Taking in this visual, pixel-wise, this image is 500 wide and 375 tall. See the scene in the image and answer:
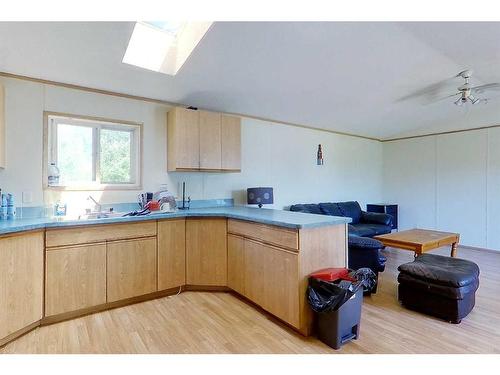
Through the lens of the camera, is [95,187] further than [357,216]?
No

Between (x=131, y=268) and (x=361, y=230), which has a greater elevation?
(x=361, y=230)

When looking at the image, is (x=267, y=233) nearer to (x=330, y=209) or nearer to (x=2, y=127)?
(x=2, y=127)

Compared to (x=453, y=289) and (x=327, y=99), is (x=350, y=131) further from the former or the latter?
(x=453, y=289)

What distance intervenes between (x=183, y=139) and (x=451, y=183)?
529 centimetres

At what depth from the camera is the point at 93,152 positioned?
3.12 m

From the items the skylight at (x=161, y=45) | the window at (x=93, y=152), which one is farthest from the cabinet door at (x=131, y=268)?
the skylight at (x=161, y=45)

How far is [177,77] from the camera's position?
297cm

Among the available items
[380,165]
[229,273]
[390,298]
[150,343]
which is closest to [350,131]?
[380,165]

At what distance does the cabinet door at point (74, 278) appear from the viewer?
92.8 inches

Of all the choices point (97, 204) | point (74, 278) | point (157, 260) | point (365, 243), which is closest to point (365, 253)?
point (365, 243)

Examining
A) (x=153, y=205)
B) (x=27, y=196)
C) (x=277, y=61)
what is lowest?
(x=153, y=205)

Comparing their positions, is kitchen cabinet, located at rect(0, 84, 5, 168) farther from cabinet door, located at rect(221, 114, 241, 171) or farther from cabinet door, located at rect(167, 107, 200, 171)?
cabinet door, located at rect(221, 114, 241, 171)

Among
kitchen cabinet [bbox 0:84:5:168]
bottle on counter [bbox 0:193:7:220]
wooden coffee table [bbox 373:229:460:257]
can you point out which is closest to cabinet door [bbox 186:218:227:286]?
bottle on counter [bbox 0:193:7:220]

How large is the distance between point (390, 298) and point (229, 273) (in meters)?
1.77
